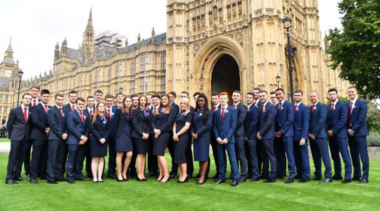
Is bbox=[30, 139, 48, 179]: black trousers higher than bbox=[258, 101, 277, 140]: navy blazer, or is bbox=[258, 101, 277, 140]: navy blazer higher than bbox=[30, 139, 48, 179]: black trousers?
bbox=[258, 101, 277, 140]: navy blazer

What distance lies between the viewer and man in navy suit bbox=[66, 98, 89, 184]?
7.02 meters

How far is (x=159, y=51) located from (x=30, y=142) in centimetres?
3124

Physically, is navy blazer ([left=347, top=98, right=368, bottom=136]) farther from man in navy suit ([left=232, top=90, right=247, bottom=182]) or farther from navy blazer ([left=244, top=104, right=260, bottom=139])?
man in navy suit ([left=232, top=90, right=247, bottom=182])

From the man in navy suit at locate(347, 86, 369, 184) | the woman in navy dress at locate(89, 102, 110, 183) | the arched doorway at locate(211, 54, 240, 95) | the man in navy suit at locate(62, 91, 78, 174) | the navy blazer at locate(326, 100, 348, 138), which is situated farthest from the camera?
the arched doorway at locate(211, 54, 240, 95)

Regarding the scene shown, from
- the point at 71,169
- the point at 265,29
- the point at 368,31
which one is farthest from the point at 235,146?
the point at 265,29

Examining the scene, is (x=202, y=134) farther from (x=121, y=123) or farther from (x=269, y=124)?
(x=121, y=123)

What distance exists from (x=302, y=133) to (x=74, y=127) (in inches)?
227

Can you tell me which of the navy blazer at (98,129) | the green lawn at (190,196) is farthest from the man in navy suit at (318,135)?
the navy blazer at (98,129)

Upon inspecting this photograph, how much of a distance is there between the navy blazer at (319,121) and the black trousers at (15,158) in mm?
7384

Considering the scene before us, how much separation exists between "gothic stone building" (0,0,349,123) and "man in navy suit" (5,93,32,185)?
2078 cm

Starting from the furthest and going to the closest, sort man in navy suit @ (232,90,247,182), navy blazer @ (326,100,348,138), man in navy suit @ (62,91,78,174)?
1. man in navy suit @ (62,91,78,174)
2. man in navy suit @ (232,90,247,182)
3. navy blazer @ (326,100,348,138)

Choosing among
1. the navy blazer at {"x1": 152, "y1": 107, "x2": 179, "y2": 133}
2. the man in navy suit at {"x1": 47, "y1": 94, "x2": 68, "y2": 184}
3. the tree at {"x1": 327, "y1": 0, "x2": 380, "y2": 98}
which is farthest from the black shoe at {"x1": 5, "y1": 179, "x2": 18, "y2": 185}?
the tree at {"x1": 327, "y1": 0, "x2": 380, "y2": 98}

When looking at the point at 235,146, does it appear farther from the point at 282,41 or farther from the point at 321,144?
Answer: the point at 282,41

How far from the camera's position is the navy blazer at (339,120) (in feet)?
21.6
